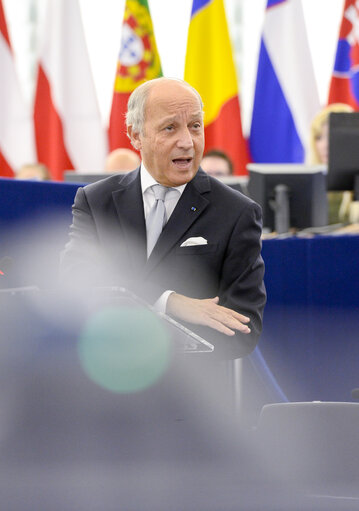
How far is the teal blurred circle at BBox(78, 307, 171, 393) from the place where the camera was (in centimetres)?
94

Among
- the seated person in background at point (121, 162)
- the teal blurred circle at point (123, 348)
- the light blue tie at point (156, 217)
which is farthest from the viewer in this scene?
the seated person in background at point (121, 162)

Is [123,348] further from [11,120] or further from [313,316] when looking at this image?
[11,120]

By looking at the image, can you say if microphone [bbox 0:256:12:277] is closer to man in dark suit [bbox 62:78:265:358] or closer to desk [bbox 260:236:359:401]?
man in dark suit [bbox 62:78:265:358]

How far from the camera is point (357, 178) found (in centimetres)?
442

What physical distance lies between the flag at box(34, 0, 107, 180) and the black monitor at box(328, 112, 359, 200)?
3220 millimetres

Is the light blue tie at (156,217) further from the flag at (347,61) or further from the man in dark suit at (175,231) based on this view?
the flag at (347,61)

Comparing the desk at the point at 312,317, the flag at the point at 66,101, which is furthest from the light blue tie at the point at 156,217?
the flag at the point at 66,101

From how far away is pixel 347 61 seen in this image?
23.2 feet

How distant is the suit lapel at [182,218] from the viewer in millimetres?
1716

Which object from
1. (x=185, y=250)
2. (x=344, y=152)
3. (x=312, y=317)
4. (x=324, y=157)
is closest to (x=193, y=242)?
(x=185, y=250)

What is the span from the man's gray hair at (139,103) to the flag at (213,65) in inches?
210

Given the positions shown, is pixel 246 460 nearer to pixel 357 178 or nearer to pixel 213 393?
pixel 213 393

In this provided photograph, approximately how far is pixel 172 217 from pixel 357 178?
9.35 ft

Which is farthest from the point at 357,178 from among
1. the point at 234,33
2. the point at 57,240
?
the point at 234,33
